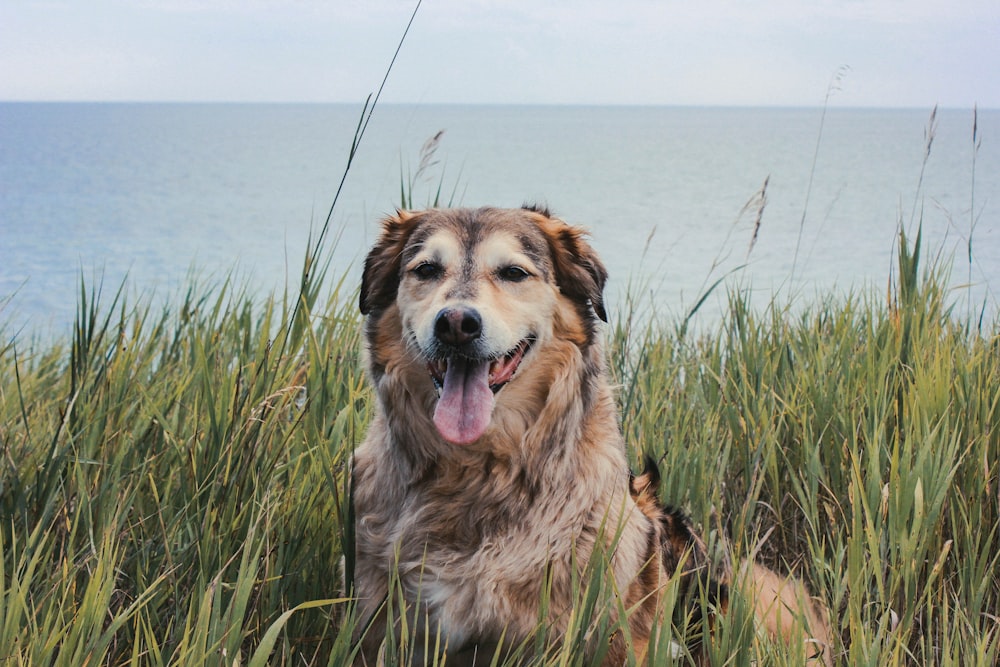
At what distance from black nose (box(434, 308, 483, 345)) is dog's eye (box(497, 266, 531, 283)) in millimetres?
338

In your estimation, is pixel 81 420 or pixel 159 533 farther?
pixel 81 420

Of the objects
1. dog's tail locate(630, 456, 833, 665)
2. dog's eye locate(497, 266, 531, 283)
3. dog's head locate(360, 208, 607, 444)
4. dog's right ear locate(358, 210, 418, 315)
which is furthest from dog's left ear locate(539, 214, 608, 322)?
dog's tail locate(630, 456, 833, 665)

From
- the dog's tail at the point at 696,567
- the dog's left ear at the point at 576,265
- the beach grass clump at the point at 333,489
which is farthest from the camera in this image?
the dog's left ear at the point at 576,265

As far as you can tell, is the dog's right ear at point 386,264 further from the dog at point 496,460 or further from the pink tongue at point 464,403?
the pink tongue at point 464,403

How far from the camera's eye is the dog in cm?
254

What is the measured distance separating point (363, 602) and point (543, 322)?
3.22 ft

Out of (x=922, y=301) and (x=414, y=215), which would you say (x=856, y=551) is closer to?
(x=414, y=215)

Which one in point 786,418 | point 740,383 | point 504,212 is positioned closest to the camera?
point 504,212

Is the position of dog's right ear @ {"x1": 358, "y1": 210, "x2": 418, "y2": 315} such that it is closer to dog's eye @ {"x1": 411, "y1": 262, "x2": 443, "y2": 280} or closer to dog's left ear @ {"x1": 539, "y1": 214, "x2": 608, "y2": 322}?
dog's eye @ {"x1": 411, "y1": 262, "x2": 443, "y2": 280}

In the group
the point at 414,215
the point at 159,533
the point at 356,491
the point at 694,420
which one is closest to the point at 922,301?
the point at 694,420

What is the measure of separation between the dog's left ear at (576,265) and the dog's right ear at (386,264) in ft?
1.54

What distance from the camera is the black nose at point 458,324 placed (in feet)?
8.34

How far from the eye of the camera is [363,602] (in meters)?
2.60

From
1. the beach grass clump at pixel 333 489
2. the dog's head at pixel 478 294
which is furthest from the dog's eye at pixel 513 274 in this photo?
the beach grass clump at pixel 333 489
